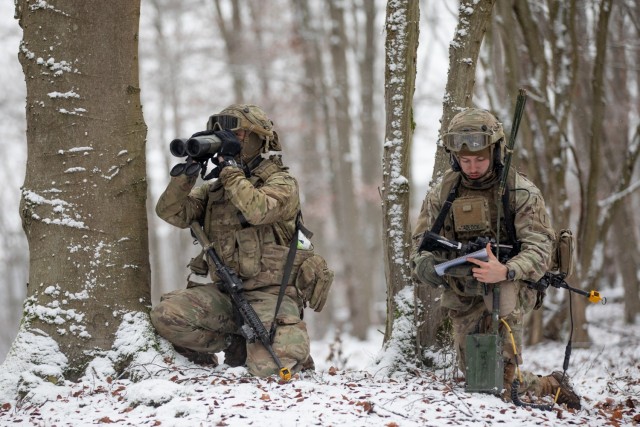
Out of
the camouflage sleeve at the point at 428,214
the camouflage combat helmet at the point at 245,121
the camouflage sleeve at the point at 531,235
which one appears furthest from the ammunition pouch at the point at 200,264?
the camouflage sleeve at the point at 531,235

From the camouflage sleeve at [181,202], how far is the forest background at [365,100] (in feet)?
15.7

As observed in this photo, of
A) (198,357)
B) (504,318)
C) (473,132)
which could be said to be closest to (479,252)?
(504,318)

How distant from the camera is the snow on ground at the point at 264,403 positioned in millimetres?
3631

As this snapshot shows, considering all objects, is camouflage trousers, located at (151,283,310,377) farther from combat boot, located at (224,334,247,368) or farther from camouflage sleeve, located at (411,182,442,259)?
camouflage sleeve, located at (411,182,442,259)

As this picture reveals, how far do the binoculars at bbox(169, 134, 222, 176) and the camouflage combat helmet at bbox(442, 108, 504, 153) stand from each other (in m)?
1.50

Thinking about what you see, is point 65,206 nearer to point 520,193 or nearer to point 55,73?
point 55,73

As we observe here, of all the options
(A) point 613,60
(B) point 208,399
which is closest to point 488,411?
(B) point 208,399

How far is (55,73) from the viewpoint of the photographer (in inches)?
179

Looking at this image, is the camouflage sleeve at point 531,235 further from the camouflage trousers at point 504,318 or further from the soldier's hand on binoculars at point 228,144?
the soldier's hand on binoculars at point 228,144

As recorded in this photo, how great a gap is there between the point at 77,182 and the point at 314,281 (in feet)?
5.77

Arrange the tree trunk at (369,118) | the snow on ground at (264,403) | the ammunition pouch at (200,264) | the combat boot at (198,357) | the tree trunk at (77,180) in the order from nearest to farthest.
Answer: the snow on ground at (264,403)
the tree trunk at (77,180)
the combat boot at (198,357)
the ammunition pouch at (200,264)
the tree trunk at (369,118)

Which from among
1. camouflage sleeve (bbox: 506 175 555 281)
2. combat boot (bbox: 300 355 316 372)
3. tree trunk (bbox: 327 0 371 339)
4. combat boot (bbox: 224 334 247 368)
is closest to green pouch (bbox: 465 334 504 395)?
camouflage sleeve (bbox: 506 175 555 281)

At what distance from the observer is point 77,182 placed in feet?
15.0

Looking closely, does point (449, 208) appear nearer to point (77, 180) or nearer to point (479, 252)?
point (479, 252)
